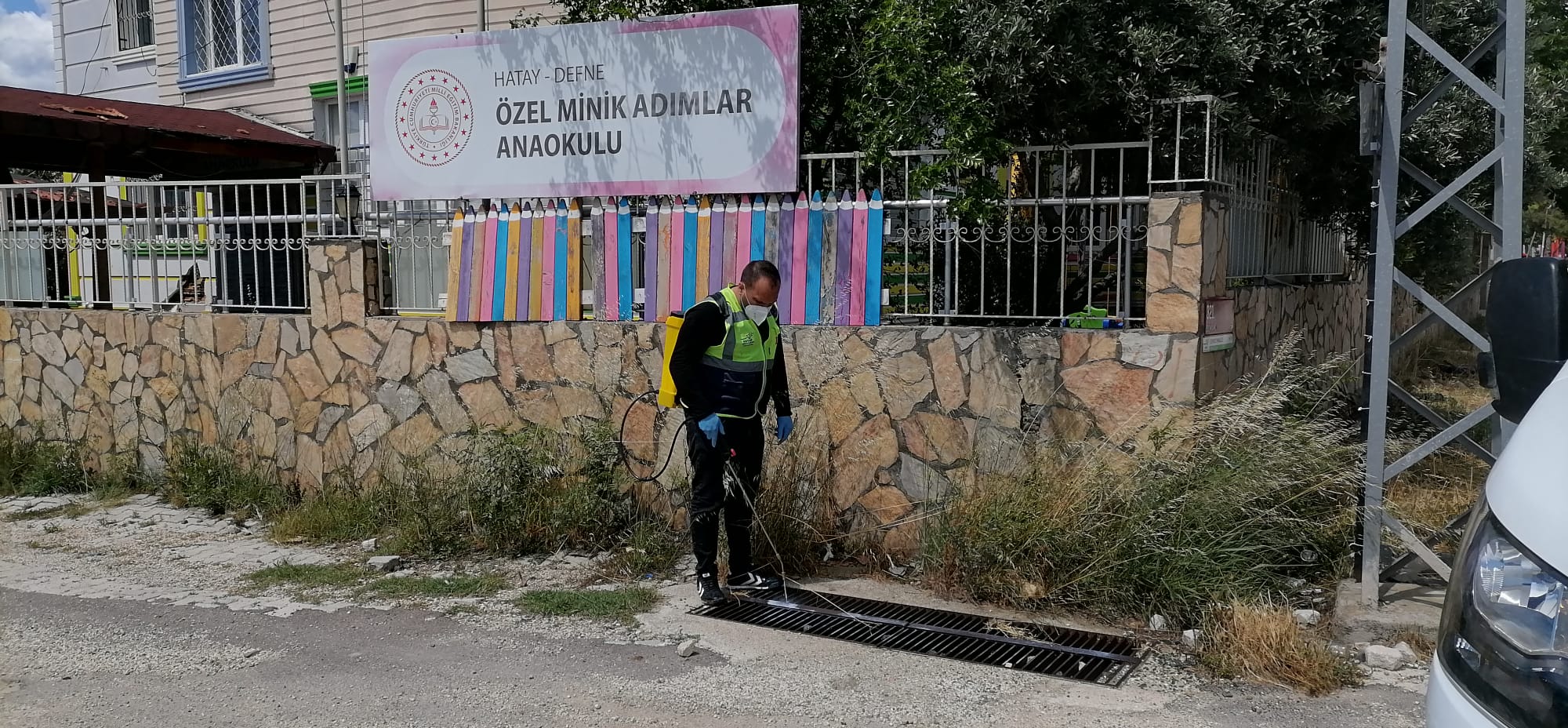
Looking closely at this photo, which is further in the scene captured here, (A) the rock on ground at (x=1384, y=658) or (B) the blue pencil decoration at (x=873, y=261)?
(B) the blue pencil decoration at (x=873, y=261)

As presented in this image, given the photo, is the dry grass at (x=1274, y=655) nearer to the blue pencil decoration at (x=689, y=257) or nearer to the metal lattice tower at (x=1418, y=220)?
the metal lattice tower at (x=1418, y=220)

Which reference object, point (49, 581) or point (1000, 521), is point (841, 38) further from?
point (49, 581)

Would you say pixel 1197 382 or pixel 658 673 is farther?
pixel 1197 382

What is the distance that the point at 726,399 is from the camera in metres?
5.64

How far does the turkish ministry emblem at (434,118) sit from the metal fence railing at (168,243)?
52cm

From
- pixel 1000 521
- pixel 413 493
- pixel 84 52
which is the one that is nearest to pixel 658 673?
pixel 1000 521

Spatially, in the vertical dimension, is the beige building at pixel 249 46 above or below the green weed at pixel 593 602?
above

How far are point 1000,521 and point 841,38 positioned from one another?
383 cm

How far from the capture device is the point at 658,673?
184 inches

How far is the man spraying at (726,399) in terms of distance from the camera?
5539 millimetres

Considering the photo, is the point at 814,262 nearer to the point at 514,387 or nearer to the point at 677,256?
the point at 677,256

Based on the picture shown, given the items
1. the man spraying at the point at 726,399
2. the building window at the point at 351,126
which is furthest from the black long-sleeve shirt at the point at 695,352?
the building window at the point at 351,126

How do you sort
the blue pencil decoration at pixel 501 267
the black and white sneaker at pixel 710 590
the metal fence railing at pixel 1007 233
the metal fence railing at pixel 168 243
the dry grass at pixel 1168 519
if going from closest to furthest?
the dry grass at pixel 1168 519 < the black and white sneaker at pixel 710 590 < the metal fence railing at pixel 1007 233 < the blue pencil decoration at pixel 501 267 < the metal fence railing at pixel 168 243

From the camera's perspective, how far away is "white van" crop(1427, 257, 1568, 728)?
198 cm
